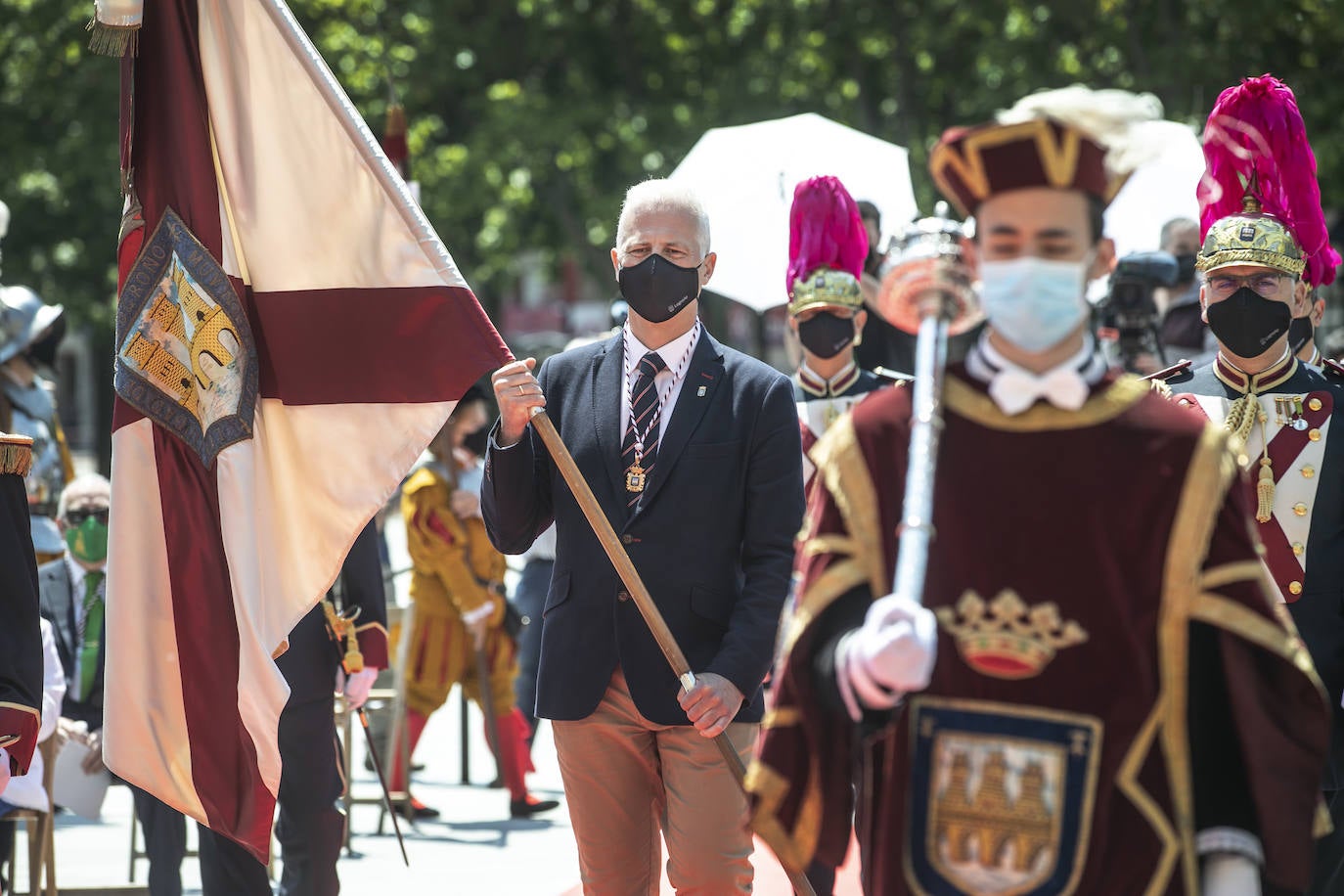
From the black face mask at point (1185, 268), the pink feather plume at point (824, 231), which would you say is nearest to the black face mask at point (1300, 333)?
the pink feather plume at point (824, 231)

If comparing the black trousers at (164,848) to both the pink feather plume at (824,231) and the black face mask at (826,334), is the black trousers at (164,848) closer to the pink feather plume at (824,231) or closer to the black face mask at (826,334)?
the black face mask at (826,334)

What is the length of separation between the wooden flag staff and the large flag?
1.56 ft

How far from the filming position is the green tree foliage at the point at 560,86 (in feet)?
76.3

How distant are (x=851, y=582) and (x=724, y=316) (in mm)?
23587

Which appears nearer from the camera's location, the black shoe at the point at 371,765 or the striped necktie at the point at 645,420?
the striped necktie at the point at 645,420

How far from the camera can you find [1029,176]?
3.20 m

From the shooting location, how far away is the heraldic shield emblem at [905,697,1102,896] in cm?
315

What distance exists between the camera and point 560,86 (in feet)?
89.8

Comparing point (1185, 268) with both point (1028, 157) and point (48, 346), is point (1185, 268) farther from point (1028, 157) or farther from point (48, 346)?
point (1028, 157)

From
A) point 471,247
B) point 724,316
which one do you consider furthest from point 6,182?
point 724,316

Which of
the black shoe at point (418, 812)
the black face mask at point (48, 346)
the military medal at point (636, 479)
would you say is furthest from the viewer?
the black face mask at point (48, 346)

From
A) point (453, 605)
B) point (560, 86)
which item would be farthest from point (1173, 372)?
point (560, 86)

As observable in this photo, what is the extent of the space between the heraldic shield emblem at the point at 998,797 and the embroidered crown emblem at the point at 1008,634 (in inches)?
2.9

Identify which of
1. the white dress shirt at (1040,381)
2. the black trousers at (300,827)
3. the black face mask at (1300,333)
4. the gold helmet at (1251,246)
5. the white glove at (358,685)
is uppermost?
the gold helmet at (1251,246)
